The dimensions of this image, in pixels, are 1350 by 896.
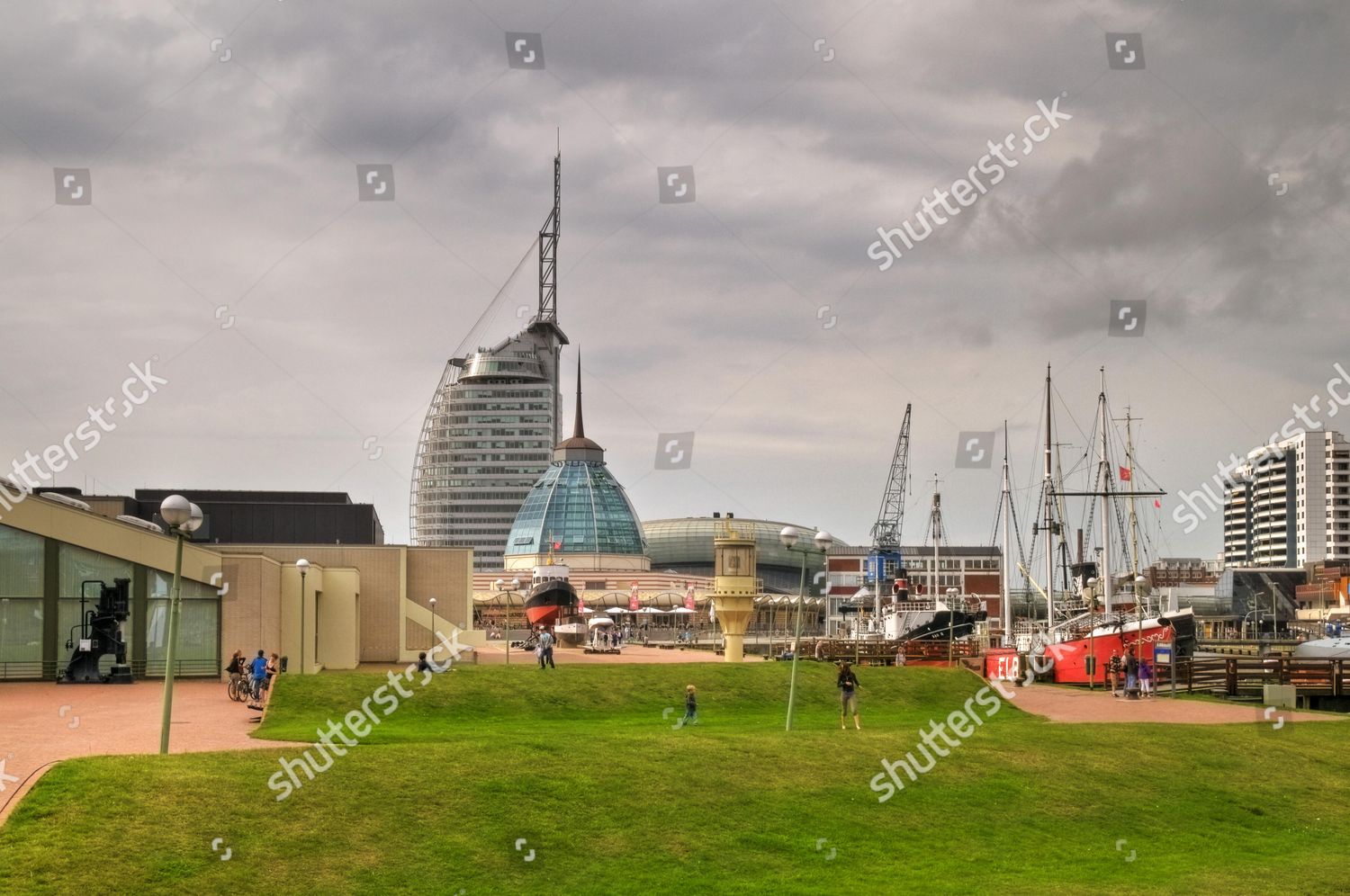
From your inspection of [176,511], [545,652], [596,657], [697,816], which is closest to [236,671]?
[545,652]

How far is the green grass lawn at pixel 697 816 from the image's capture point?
2202 cm

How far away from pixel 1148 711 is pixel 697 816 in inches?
973

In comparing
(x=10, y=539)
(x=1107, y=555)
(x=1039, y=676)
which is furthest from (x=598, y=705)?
(x=1107, y=555)

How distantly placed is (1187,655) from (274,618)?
153 feet

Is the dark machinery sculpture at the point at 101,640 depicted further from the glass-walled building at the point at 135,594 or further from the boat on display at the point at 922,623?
the boat on display at the point at 922,623

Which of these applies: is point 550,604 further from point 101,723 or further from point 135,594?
point 101,723

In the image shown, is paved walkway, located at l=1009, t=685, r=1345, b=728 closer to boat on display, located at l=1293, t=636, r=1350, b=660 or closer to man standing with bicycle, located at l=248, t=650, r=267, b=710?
man standing with bicycle, located at l=248, t=650, r=267, b=710

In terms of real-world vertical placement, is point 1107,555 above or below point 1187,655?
above

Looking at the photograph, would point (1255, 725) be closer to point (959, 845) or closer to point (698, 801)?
point (959, 845)

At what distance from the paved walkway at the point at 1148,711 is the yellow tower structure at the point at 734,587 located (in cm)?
1330

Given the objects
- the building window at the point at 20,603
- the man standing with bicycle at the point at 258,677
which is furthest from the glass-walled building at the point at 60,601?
the man standing with bicycle at the point at 258,677

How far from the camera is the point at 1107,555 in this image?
2896 inches

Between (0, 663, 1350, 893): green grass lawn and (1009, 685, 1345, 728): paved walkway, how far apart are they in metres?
6.12

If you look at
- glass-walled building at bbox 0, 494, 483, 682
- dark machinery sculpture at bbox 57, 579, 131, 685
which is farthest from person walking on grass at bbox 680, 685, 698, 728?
dark machinery sculpture at bbox 57, 579, 131, 685
